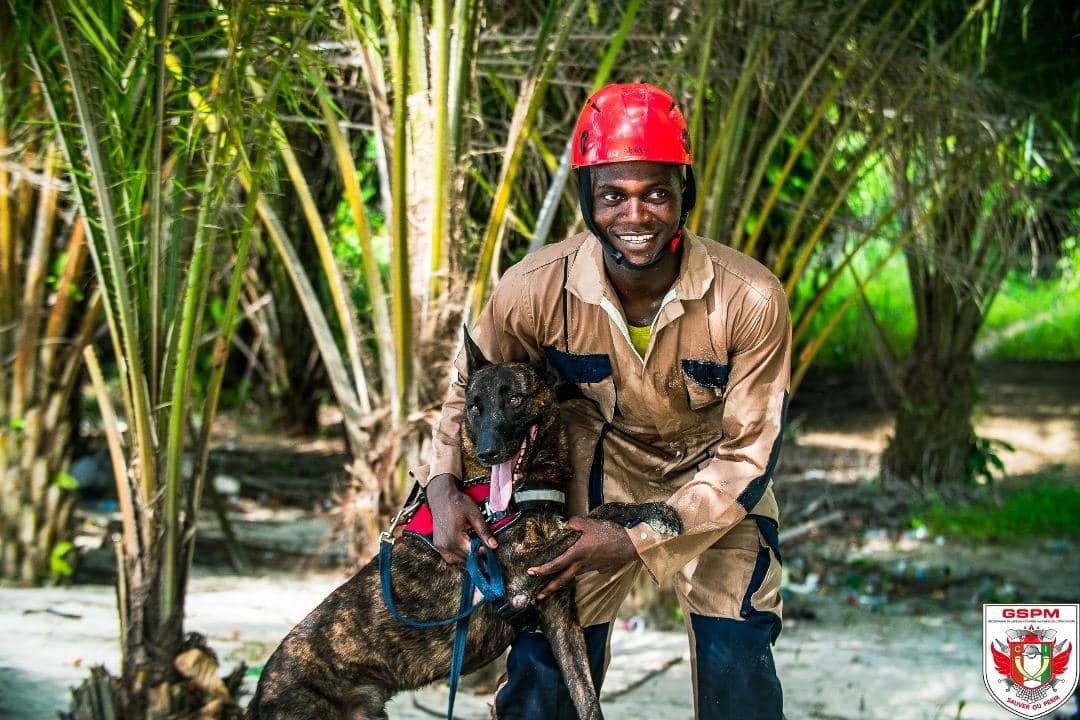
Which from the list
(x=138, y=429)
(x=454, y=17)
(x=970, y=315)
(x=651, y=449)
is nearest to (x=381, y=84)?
(x=454, y=17)

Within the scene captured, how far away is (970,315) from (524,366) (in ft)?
20.9

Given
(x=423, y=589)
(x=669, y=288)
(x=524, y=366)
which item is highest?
(x=669, y=288)

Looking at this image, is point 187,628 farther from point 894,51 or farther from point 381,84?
point 894,51

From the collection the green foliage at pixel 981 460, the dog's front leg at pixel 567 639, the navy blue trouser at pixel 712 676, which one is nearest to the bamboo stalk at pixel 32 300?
the navy blue trouser at pixel 712 676

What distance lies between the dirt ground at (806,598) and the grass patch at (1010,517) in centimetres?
14

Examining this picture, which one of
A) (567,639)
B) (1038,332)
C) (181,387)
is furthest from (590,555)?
(1038,332)

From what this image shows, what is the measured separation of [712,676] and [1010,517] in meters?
5.73

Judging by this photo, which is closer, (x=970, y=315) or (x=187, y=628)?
(x=187, y=628)

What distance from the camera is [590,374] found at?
3.24 metres

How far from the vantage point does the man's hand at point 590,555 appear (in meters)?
2.91

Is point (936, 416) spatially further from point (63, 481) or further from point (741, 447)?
point (741, 447)

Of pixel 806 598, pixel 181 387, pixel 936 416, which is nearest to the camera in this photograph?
pixel 181 387

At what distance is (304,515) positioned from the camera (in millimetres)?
8227

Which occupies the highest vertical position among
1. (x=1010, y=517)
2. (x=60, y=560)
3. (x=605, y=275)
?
(x=605, y=275)
